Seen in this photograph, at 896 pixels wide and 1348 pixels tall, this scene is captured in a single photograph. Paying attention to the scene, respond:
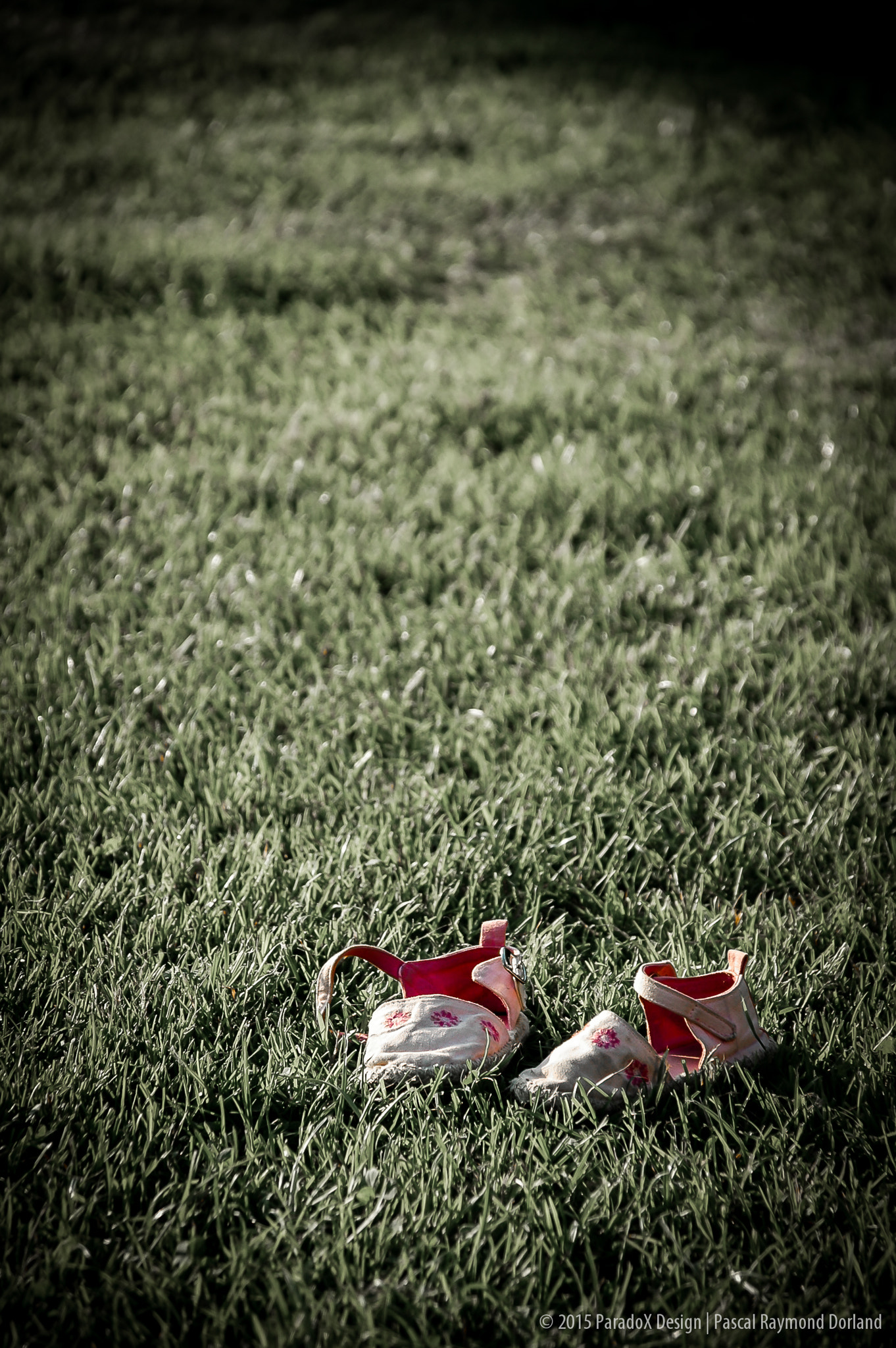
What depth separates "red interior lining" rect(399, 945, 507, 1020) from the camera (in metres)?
1.94

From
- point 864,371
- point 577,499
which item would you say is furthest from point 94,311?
point 864,371

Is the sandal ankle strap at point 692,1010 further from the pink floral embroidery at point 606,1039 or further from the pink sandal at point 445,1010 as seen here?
the pink sandal at point 445,1010

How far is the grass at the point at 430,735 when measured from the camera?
1.54 metres

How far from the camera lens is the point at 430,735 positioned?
2631 mm

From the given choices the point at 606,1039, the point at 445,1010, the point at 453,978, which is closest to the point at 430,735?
the point at 453,978

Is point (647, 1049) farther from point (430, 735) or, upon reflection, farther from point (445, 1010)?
point (430, 735)

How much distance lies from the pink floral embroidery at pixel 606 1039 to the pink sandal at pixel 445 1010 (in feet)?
0.58

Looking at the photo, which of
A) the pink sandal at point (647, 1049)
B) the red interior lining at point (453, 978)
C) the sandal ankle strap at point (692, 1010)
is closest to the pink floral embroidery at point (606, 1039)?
the pink sandal at point (647, 1049)

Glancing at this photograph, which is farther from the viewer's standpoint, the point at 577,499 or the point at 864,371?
the point at 864,371

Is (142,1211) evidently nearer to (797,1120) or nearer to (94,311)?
(797,1120)

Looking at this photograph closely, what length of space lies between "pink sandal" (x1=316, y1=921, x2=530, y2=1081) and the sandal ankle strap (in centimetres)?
28

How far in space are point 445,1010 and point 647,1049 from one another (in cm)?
41

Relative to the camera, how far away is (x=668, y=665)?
2.91 m

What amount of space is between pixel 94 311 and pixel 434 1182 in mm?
4915
